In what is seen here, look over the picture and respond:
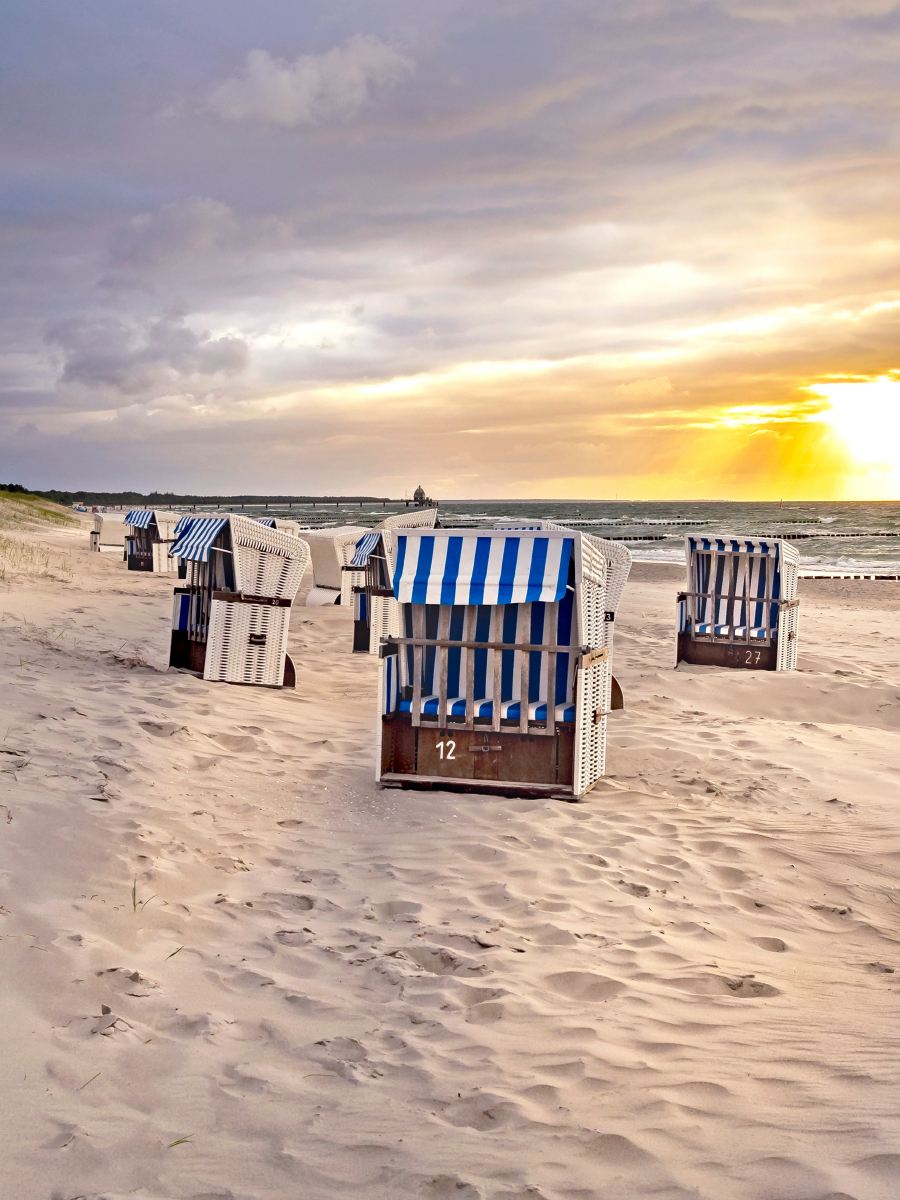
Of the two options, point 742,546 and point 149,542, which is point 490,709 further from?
point 149,542

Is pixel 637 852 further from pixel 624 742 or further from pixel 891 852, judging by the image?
pixel 624 742

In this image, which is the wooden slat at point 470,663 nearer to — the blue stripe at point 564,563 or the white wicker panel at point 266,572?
the blue stripe at point 564,563

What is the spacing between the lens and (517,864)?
5.21 metres

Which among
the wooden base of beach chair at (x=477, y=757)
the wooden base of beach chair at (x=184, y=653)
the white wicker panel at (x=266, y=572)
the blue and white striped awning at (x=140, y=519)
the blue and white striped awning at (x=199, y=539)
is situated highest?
the blue and white striped awning at (x=140, y=519)

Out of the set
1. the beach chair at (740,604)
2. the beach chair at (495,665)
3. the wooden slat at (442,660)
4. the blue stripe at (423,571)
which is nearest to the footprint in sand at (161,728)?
A: the beach chair at (495,665)

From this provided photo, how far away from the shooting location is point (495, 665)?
253 inches

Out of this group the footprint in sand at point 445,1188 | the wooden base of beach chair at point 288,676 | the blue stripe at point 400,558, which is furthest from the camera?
the wooden base of beach chair at point 288,676

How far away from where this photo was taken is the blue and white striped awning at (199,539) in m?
9.31

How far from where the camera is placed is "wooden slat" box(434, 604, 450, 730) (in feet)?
21.3

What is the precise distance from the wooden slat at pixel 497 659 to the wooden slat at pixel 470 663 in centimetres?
14

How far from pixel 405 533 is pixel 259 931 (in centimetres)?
299

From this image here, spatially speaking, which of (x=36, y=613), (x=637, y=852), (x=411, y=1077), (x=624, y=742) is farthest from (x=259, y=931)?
(x=36, y=613)

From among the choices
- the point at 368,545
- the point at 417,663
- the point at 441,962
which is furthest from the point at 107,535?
the point at 441,962

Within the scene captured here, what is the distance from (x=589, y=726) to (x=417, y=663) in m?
1.27
